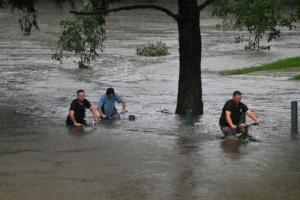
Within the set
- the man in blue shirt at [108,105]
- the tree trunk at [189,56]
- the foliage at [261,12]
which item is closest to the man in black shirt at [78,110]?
the man in blue shirt at [108,105]

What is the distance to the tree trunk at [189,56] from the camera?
22.9m

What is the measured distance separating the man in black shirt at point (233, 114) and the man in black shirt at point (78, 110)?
3815 millimetres

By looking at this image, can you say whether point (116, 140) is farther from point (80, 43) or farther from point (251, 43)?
point (251, 43)

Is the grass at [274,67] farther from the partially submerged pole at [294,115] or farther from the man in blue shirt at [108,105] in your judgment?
the partially submerged pole at [294,115]

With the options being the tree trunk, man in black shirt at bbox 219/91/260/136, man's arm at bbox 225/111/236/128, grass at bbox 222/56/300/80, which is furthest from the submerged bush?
man's arm at bbox 225/111/236/128

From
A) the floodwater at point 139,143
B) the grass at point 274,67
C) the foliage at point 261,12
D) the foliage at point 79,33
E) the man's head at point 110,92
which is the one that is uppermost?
the foliage at point 261,12

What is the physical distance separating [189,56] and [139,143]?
5.33m

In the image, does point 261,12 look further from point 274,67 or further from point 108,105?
point 274,67

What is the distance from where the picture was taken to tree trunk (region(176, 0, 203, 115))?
75.1 ft

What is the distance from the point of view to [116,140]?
62.0 feet

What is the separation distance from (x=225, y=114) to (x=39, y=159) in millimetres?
4769

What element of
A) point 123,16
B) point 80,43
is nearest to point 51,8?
point 123,16

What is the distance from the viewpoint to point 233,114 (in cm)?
1880

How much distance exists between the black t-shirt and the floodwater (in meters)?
0.69
